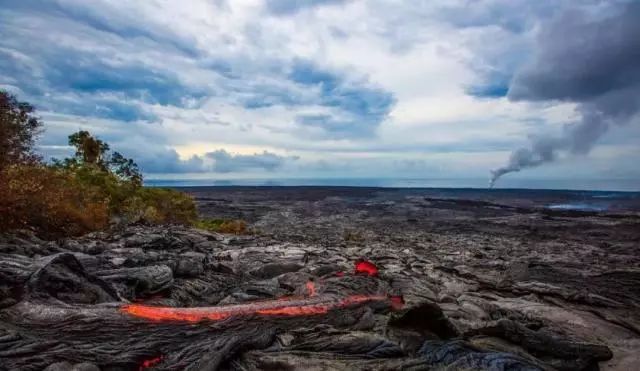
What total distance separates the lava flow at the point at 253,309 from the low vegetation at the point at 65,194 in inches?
425

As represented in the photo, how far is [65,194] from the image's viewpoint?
20.3m

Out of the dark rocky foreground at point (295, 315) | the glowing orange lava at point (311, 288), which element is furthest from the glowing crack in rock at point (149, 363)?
the glowing orange lava at point (311, 288)

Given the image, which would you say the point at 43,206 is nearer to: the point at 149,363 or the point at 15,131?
the point at 15,131

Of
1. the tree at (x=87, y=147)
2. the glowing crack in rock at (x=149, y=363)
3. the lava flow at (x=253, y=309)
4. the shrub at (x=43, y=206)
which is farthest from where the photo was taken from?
the tree at (x=87, y=147)

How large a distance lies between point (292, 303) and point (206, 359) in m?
2.51

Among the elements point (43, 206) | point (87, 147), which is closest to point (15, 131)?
point (43, 206)

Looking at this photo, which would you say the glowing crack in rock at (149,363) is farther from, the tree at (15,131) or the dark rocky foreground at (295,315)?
the tree at (15,131)

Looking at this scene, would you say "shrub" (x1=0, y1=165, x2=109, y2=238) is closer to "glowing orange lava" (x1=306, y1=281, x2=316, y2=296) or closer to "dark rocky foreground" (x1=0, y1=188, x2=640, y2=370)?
"dark rocky foreground" (x1=0, y1=188, x2=640, y2=370)

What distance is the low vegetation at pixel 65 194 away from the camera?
15836 mm

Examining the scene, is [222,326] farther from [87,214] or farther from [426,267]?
[87,214]

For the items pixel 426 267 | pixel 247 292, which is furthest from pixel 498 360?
pixel 426 267

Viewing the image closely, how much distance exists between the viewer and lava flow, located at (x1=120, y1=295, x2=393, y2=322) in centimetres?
670

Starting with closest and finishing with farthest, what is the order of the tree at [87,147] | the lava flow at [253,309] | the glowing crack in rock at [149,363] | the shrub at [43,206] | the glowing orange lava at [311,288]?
the glowing crack in rock at [149,363], the lava flow at [253,309], the glowing orange lava at [311,288], the shrub at [43,206], the tree at [87,147]

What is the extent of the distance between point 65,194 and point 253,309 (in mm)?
16772
